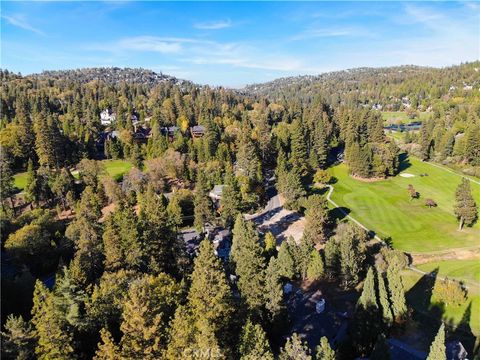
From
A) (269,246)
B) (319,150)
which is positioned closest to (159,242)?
(269,246)

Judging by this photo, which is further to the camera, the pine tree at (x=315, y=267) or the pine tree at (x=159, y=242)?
the pine tree at (x=315, y=267)

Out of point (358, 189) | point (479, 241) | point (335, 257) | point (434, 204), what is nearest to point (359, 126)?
point (358, 189)

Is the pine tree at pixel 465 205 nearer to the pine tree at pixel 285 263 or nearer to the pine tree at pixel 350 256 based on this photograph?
the pine tree at pixel 350 256

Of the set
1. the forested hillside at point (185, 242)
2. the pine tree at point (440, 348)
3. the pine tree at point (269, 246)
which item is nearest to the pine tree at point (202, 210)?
the forested hillside at point (185, 242)

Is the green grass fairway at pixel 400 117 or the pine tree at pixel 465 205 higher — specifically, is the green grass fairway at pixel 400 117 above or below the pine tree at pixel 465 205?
above

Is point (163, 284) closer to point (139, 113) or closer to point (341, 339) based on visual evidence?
point (341, 339)

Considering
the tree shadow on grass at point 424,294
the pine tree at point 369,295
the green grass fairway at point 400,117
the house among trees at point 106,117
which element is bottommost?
the tree shadow on grass at point 424,294

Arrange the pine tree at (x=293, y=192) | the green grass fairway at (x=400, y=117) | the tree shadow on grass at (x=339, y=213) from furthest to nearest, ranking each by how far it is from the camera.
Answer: the green grass fairway at (x=400, y=117) < the pine tree at (x=293, y=192) < the tree shadow on grass at (x=339, y=213)

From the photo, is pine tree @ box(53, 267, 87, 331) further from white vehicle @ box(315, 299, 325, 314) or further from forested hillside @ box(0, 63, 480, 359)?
white vehicle @ box(315, 299, 325, 314)
